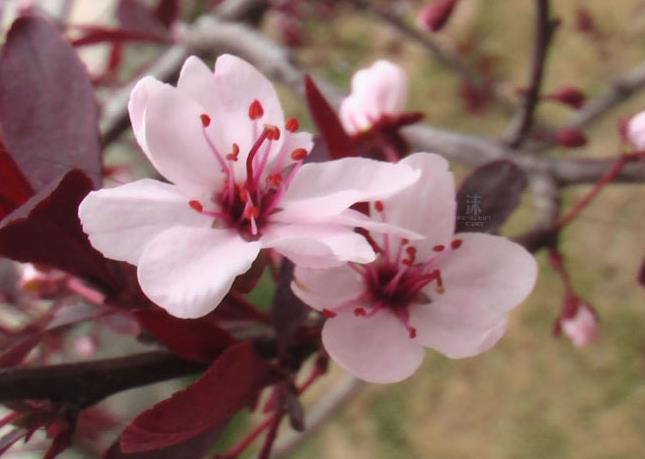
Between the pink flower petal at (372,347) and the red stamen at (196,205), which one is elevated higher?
the red stamen at (196,205)

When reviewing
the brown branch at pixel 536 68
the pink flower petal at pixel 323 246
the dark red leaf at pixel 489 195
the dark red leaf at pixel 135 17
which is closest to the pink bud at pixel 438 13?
the brown branch at pixel 536 68

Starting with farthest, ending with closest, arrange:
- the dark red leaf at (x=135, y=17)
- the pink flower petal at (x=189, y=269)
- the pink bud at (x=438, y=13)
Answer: the dark red leaf at (x=135, y=17)
the pink bud at (x=438, y=13)
the pink flower petal at (x=189, y=269)

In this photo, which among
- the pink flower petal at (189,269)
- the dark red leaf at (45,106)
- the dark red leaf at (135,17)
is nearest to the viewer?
the pink flower petal at (189,269)

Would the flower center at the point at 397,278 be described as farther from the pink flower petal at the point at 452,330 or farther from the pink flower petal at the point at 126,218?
the pink flower petal at the point at 126,218

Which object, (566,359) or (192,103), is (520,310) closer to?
(566,359)

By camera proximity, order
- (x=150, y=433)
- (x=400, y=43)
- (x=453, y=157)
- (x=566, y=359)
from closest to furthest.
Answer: (x=150, y=433) → (x=453, y=157) → (x=566, y=359) → (x=400, y=43)

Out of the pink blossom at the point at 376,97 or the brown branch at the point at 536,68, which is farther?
the brown branch at the point at 536,68

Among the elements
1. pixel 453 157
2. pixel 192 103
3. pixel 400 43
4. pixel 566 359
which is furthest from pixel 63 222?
pixel 400 43
